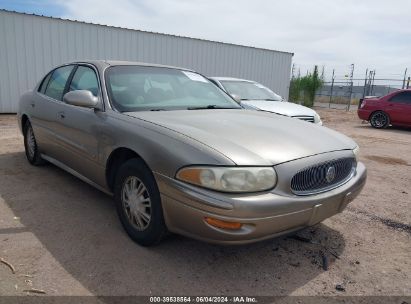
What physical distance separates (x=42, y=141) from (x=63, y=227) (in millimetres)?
1740

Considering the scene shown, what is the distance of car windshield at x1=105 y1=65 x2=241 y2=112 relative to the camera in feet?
10.8

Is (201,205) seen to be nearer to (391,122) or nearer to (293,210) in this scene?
(293,210)

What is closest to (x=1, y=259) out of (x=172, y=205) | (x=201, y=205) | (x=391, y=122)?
(x=172, y=205)

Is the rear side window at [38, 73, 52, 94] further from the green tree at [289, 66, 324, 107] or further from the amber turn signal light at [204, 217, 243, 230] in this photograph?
the green tree at [289, 66, 324, 107]

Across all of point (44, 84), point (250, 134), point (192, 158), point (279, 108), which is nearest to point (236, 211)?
point (192, 158)

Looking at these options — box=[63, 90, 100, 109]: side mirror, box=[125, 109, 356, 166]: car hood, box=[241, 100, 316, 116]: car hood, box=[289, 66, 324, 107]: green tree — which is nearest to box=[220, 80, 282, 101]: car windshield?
box=[241, 100, 316, 116]: car hood

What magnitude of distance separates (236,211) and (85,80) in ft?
7.92

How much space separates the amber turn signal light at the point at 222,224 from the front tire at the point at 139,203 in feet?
1.53

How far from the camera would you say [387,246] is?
309cm

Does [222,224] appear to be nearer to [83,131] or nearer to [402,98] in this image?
[83,131]

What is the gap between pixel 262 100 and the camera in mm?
7781

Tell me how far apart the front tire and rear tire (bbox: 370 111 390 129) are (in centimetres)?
1136

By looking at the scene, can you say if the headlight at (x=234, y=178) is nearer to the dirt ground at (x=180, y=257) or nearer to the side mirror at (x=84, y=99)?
the dirt ground at (x=180, y=257)

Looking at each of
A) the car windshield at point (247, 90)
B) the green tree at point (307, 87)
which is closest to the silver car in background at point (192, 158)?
the car windshield at point (247, 90)
